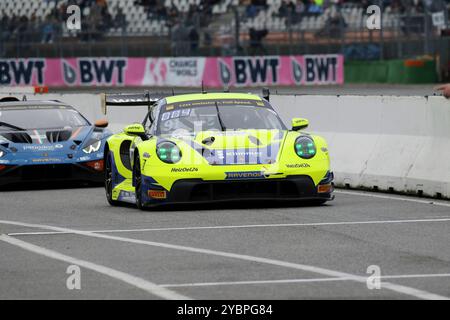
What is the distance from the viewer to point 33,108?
18.3 meters

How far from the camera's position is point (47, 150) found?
1706 centimetres

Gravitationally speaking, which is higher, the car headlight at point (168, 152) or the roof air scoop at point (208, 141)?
the roof air scoop at point (208, 141)

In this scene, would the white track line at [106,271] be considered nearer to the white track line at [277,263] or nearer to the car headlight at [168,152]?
the white track line at [277,263]

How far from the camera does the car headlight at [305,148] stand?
42.9 ft

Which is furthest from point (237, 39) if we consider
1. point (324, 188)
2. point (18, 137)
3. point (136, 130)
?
point (324, 188)

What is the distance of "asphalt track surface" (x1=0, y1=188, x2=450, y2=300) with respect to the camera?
7.67 meters

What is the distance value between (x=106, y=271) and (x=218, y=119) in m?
5.40

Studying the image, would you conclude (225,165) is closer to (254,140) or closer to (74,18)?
(254,140)

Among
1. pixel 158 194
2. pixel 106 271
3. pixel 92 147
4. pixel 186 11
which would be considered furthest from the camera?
pixel 186 11

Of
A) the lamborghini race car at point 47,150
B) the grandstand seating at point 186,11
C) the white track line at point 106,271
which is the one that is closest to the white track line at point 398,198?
the lamborghini race car at point 47,150

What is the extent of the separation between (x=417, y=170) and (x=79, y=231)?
4777 millimetres

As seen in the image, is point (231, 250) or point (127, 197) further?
point (127, 197)

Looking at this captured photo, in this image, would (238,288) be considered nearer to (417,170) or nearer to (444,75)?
(417,170)

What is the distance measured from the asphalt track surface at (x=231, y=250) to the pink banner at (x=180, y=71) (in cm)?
2766
